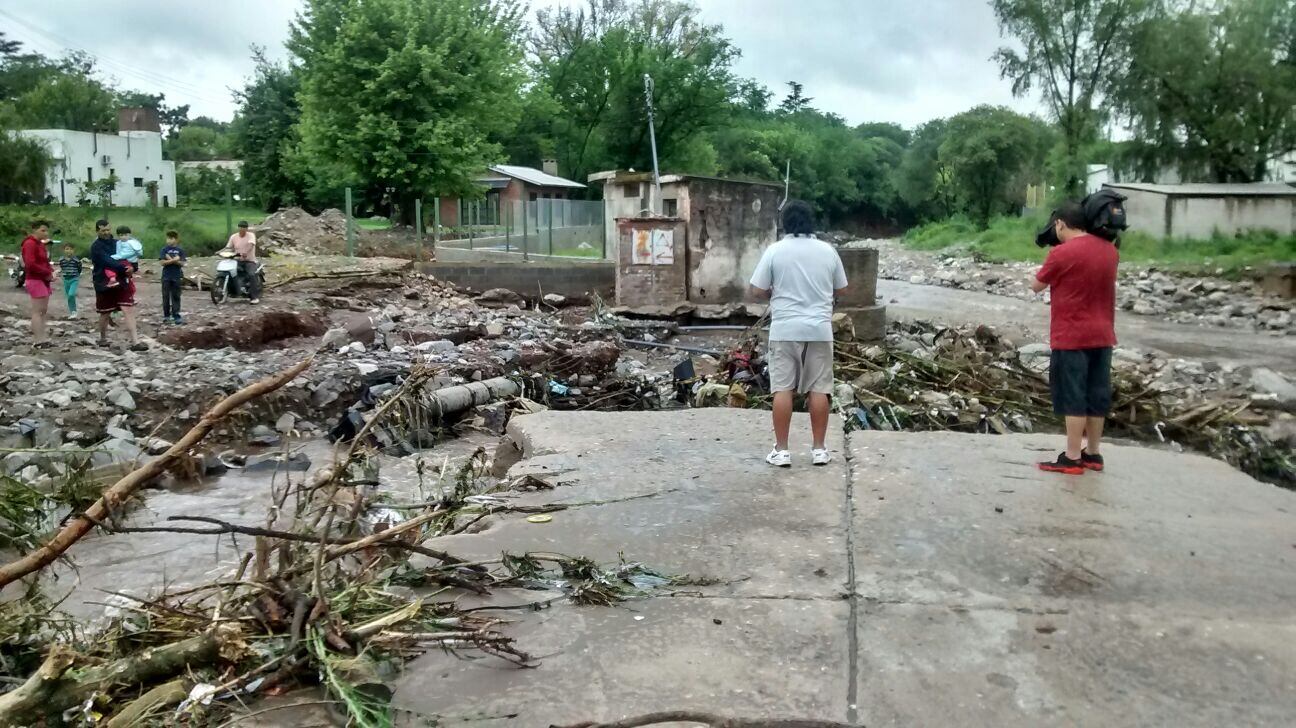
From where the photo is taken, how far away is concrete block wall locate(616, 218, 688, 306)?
16484 mm

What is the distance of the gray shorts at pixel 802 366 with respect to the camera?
218 inches

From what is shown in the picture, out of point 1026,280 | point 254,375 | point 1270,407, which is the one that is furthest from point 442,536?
point 1026,280

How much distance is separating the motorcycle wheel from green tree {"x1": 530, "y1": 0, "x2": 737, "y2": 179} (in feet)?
93.7

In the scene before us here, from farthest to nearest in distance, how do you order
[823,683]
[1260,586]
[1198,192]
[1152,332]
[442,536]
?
[1198,192] → [1152,332] → [442,536] → [1260,586] → [823,683]

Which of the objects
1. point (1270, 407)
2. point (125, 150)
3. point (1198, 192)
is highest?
point (125, 150)

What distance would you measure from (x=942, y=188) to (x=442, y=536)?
64154 mm

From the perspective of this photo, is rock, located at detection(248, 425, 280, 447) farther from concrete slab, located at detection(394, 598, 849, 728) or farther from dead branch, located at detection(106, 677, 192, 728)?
dead branch, located at detection(106, 677, 192, 728)

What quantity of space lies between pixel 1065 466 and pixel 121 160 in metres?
58.5

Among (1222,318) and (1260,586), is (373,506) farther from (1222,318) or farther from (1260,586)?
(1222,318)

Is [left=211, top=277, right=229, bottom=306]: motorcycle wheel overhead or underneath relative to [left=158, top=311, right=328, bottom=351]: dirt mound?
overhead

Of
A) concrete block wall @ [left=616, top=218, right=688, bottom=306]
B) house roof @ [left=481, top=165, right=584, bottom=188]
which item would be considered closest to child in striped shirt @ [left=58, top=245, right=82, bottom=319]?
concrete block wall @ [left=616, top=218, right=688, bottom=306]

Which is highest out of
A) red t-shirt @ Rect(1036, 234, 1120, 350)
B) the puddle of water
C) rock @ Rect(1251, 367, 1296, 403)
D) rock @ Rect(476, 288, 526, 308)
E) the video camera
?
the video camera

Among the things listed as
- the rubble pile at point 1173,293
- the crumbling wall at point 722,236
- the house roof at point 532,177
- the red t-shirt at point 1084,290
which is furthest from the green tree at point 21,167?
the red t-shirt at point 1084,290

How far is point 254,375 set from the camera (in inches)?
424
